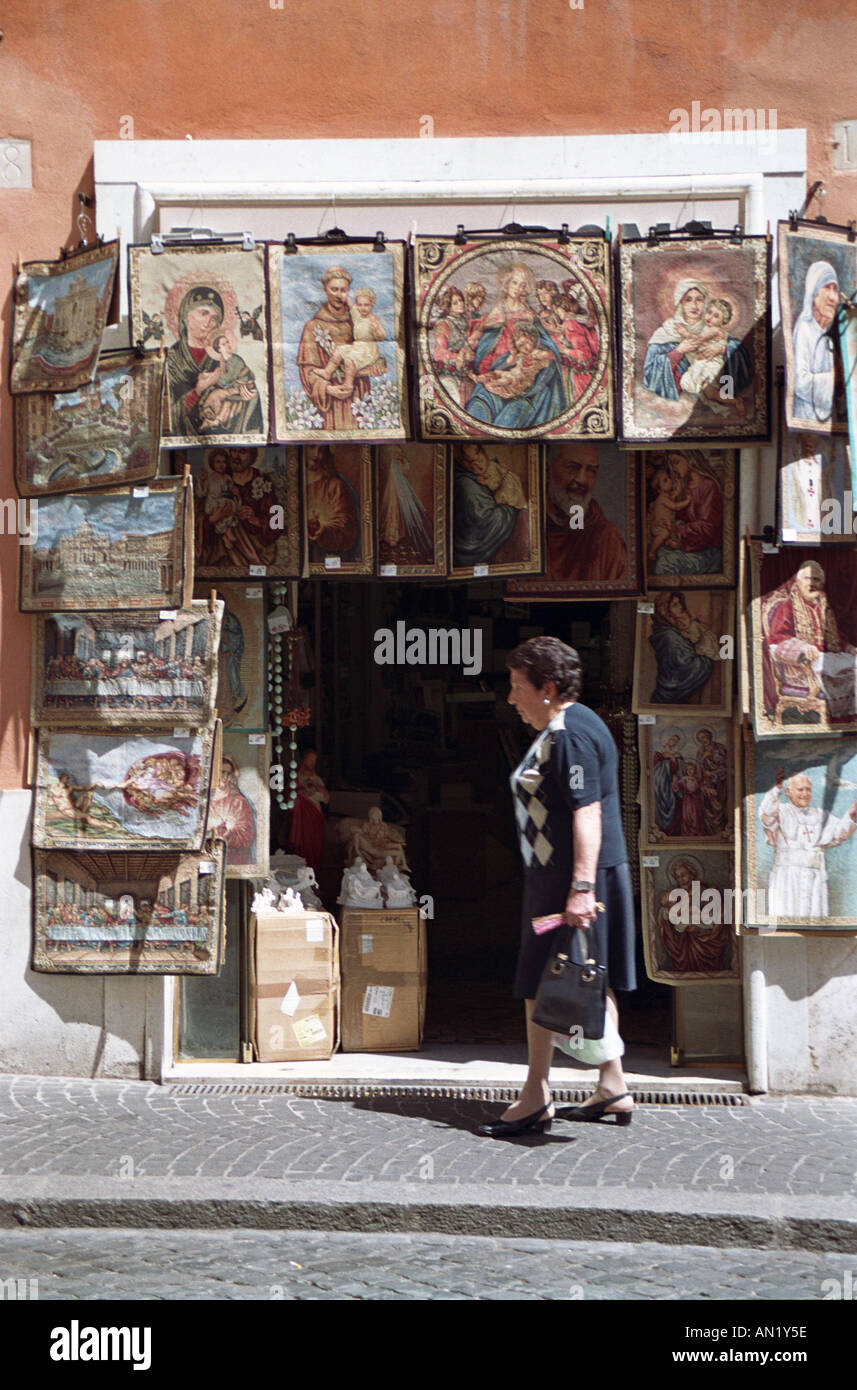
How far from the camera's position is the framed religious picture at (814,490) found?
22.4 feet

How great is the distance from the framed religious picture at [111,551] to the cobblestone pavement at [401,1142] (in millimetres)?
2219

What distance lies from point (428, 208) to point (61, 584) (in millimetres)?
2400

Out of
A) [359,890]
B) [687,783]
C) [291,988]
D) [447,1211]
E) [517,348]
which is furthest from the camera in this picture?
[359,890]

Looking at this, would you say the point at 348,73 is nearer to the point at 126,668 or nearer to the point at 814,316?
the point at 814,316

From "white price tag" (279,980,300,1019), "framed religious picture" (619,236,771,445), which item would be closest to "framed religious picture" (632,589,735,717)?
"framed religious picture" (619,236,771,445)

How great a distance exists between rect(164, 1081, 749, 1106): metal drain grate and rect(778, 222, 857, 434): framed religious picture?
299 cm

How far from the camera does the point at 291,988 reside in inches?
292

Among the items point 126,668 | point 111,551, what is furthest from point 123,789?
point 111,551

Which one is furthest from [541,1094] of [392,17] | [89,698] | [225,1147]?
[392,17]

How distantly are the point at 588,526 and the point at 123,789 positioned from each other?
8.12 ft

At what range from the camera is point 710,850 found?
7316 mm

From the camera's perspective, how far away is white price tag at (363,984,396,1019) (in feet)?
24.9

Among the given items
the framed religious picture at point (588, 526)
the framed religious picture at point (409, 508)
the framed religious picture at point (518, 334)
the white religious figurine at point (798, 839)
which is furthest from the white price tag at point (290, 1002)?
the framed religious picture at point (518, 334)

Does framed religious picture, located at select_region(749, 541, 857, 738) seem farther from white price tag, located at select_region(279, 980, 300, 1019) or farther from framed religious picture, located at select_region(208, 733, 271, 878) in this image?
white price tag, located at select_region(279, 980, 300, 1019)
